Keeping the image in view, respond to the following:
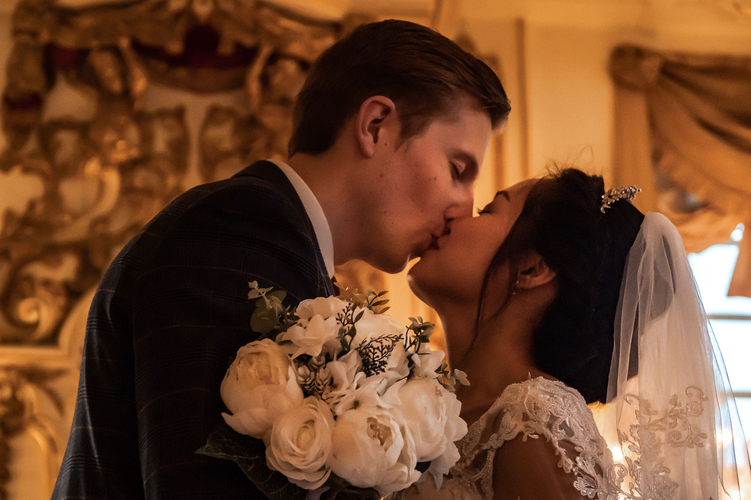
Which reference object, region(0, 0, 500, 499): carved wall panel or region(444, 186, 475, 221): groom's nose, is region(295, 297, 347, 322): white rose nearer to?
region(444, 186, 475, 221): groom's nose

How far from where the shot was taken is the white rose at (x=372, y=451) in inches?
41.8

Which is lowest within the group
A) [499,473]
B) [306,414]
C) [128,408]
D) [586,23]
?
[499,473]

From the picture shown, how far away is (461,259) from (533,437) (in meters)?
0.56

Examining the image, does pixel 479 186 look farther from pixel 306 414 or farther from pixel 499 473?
pixel 306 414

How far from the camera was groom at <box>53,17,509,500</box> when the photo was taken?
3.92 ft

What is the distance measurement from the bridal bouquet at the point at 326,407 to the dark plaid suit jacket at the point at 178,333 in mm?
70

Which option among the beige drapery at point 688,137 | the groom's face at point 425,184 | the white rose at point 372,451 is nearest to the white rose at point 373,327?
the white rose at point 372,451

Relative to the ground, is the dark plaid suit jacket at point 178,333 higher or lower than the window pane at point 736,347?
higher

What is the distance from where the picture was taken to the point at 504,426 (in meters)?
1.76

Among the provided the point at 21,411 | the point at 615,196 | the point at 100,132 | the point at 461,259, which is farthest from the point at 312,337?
the point at 100,132

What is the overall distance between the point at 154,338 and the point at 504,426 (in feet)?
3.07

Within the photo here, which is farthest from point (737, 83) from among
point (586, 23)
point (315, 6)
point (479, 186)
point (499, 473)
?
point (499, 473)

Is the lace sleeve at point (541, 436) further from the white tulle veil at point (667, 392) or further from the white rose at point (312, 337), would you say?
the white rose at point (312, 337)

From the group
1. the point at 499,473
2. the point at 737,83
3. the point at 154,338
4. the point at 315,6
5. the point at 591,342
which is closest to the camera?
the point at 154,338
